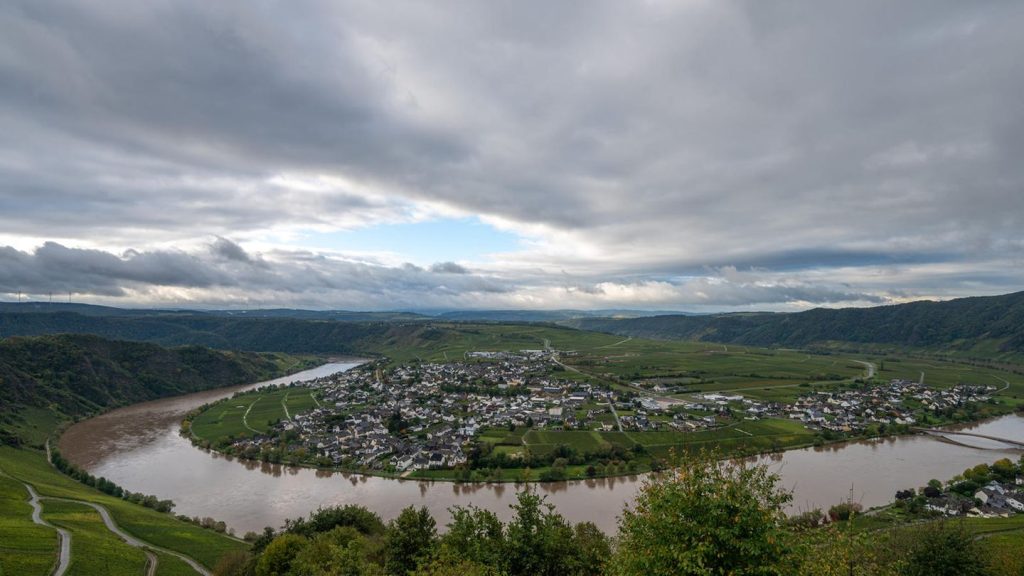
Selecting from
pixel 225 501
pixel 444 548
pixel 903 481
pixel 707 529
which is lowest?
pixel 225 501

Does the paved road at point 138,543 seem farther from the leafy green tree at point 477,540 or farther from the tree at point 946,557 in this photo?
the tree at point 946,557

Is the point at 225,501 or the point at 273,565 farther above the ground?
the point at 273,565

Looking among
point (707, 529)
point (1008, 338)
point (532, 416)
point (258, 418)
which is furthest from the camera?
point (1008, 338)

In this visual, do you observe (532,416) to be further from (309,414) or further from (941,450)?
(941,450)

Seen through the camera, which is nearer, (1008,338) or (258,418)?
(258,418)

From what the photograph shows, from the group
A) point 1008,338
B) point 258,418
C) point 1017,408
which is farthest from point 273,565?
point 1008,338

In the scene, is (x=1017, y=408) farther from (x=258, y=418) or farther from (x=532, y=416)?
(x=258, y=418)

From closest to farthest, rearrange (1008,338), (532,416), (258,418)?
1. (532,416)
2. (258,418)
3. (1008,338)
